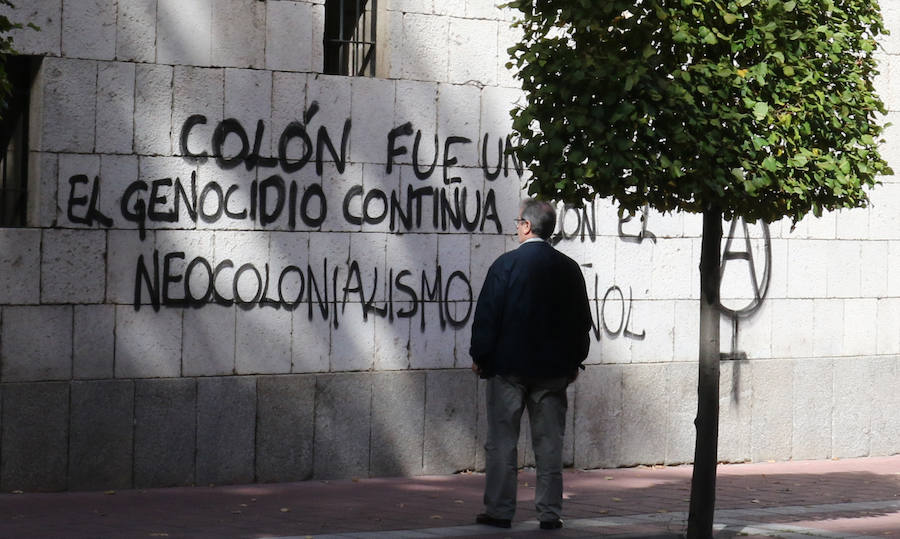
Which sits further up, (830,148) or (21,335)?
(830,148)

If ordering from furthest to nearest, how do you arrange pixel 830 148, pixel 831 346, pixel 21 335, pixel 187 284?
pixel 831 346
pixel 187 284
pixel 21 335
pixel 830 148

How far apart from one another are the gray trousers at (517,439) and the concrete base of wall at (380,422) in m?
2.29

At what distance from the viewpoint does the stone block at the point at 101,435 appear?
9172 millimetres

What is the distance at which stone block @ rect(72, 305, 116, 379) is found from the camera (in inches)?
363

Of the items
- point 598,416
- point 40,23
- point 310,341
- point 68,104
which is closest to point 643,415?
point 598,416

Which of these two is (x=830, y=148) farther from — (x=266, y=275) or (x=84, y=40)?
(x=84, y=40)

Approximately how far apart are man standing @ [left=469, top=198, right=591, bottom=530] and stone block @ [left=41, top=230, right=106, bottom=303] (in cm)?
276

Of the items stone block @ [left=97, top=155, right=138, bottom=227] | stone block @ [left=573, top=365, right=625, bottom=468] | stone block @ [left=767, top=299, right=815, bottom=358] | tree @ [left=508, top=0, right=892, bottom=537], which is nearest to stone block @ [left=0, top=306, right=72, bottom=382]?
stone block @ [left=97, top=155, right=138, bottom=227]

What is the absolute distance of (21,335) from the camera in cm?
903

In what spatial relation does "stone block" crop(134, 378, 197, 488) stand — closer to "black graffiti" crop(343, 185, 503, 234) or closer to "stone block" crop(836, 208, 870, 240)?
"black graffiti" crop(343, 185, 503, 234)

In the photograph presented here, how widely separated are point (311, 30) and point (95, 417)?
3.06 m

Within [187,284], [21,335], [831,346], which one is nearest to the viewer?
[21,335]

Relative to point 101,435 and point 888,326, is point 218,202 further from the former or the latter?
point 888,326

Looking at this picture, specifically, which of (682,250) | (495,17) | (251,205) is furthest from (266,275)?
(682,250)
